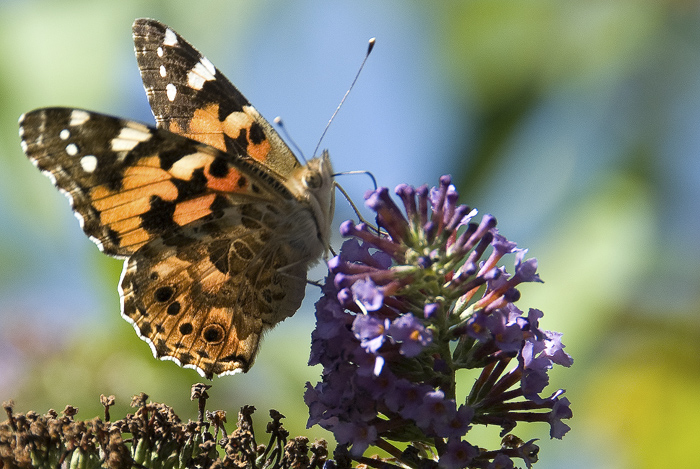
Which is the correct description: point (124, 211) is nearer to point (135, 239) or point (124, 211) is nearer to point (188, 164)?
point (135, 239)

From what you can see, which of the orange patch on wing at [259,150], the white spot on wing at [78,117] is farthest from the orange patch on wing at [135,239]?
the orange patch on wing at [259,150]

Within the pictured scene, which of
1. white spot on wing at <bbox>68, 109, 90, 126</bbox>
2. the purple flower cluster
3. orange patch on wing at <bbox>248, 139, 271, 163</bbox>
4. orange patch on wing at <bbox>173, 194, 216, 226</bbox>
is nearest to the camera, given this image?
the purple flower cluster

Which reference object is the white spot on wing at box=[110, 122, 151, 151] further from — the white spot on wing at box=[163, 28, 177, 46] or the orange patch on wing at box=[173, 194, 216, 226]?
the white spot on wing at box=[163, 28, 177, 46]

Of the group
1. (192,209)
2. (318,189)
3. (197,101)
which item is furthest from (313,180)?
(197,101)

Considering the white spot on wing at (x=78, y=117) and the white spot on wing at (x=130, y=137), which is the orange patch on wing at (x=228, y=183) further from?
the white spot on wing at (x=78, y=117)

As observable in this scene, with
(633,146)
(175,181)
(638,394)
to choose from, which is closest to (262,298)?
(175,181)

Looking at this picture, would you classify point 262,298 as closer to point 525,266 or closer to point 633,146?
point 525,266

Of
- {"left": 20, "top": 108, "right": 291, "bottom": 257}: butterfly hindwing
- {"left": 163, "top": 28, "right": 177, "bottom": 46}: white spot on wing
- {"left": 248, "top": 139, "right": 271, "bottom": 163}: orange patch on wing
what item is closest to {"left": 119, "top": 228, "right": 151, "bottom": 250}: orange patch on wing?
{"left": 20, "top": 108, "right": 291, "bottom": 257}: butterfly hindwing

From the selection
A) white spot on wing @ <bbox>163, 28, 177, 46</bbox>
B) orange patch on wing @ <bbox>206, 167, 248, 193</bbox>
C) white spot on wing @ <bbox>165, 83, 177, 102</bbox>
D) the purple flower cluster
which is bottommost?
the purple flower cluster
